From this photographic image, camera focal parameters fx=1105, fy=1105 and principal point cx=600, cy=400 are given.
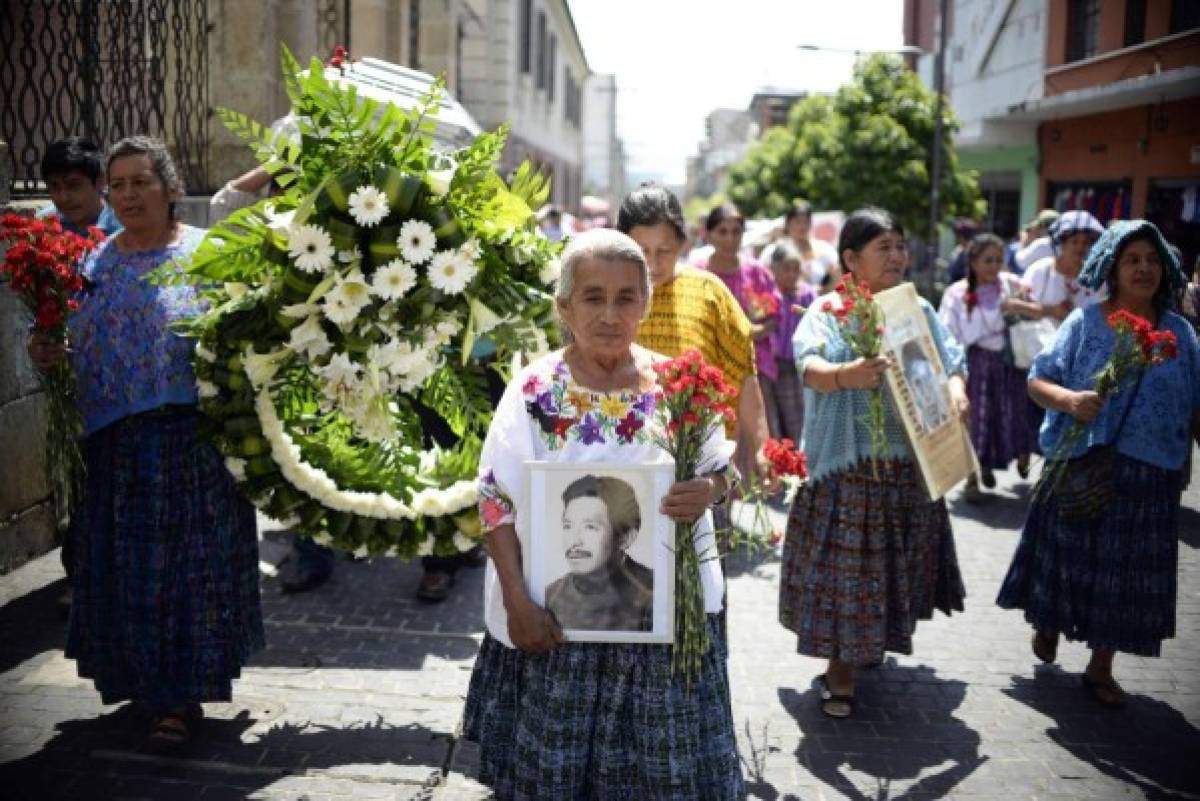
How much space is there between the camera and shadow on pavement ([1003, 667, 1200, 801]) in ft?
14.1

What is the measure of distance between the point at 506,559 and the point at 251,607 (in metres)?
1.79

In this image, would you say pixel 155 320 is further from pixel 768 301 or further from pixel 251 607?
pixel 768 301

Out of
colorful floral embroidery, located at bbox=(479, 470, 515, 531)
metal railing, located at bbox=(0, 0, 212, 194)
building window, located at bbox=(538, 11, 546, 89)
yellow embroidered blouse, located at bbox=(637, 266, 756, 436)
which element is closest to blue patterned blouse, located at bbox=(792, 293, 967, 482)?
yellow embroidered blouse, located at bbox=(637, 266, 756, 436)

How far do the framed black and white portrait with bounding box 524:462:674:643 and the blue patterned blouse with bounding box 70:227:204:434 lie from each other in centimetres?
181

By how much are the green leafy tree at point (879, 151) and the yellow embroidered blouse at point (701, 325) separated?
67.4 feet

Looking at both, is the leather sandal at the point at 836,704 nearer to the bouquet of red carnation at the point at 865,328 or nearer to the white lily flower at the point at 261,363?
the bouquet of red carnation at the point at 865,328

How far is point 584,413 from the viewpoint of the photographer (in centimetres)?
316

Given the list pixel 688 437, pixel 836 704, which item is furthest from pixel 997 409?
pixel 688 437

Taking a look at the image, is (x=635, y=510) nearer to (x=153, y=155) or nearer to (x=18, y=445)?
(x=153, y=155)

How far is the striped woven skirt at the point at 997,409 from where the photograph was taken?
9133 mm

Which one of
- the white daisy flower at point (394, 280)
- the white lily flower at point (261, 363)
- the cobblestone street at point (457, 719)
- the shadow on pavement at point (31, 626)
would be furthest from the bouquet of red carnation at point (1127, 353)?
the shadow on pavement at point (31, 626)

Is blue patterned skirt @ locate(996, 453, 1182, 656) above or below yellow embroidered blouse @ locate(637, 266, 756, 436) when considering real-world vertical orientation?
below

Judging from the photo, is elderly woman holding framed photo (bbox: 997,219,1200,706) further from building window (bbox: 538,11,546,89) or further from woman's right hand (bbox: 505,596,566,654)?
building window (bbox: 538,11,546,89)

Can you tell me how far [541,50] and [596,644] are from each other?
28.6 m
